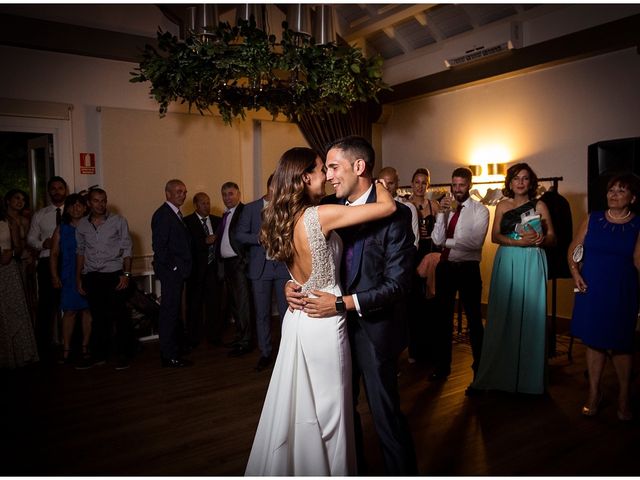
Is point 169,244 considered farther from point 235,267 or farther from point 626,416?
point 626,416

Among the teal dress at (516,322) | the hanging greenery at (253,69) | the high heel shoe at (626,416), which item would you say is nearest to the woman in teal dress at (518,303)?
the teal dress at (516,322)

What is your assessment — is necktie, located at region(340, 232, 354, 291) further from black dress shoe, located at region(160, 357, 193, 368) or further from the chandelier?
black dress shoe, located at region(160, 357, 193, 368)

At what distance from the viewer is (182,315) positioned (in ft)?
20.0

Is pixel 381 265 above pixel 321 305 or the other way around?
above

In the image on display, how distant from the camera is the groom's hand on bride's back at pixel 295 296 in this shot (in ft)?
7.57

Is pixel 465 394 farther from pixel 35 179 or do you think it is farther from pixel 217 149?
pixel 35 179

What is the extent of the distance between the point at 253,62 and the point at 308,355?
2749 millimetres

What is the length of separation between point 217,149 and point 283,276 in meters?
2.87

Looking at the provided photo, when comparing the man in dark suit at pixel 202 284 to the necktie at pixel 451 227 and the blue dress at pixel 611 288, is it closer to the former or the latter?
the necktie at pixel 451 227

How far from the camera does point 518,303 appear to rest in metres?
3.91

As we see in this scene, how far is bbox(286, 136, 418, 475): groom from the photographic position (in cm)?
234

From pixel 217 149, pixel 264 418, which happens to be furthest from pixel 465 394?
pixel 217 149

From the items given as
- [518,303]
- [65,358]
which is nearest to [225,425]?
[518,303]

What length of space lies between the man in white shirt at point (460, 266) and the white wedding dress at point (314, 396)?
2.12m
